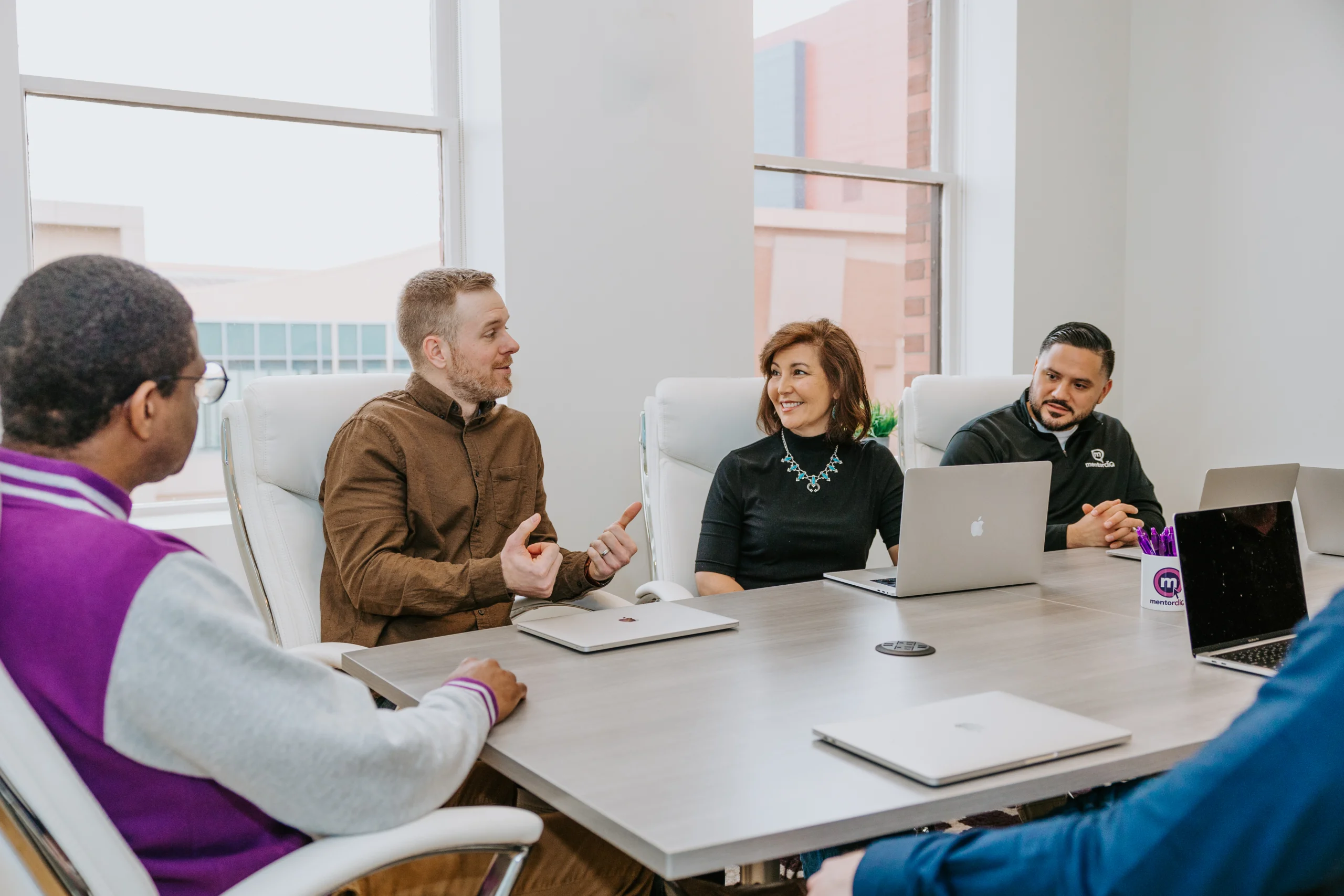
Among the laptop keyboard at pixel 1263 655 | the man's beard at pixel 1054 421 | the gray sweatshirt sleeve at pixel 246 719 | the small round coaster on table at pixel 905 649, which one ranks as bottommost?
the small round coaster on table at pixel 905 649

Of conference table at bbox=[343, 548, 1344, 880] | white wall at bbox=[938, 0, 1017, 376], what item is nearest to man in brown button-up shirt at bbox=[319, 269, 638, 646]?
conference table at bbox=[343, 548, 1344, 880]

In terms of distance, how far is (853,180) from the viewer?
4.39 m

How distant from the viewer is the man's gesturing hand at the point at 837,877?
895 millimetres

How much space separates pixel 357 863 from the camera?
1000 millimetres

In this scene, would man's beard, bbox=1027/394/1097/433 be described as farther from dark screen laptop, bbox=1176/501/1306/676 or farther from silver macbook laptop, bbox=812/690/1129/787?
silver macbook laptop, bbox=812/690/1129/787

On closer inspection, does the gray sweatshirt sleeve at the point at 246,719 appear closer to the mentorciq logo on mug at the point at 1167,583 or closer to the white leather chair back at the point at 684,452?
the mentorciq logo on mug at the point at 1167,583

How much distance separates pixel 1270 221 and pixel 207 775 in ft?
14.0

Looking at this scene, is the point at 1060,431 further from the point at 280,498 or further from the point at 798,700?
the point at 280,498

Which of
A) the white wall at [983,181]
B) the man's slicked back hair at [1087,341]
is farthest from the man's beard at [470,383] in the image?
the white wall at [983,181]

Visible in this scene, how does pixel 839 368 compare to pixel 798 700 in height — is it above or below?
above

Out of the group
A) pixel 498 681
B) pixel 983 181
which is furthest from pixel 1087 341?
pixel 498 681

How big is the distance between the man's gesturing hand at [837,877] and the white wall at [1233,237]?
376 centimetres

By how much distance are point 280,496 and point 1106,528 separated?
189 centimetres

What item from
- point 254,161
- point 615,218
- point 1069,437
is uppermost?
point 254,161
